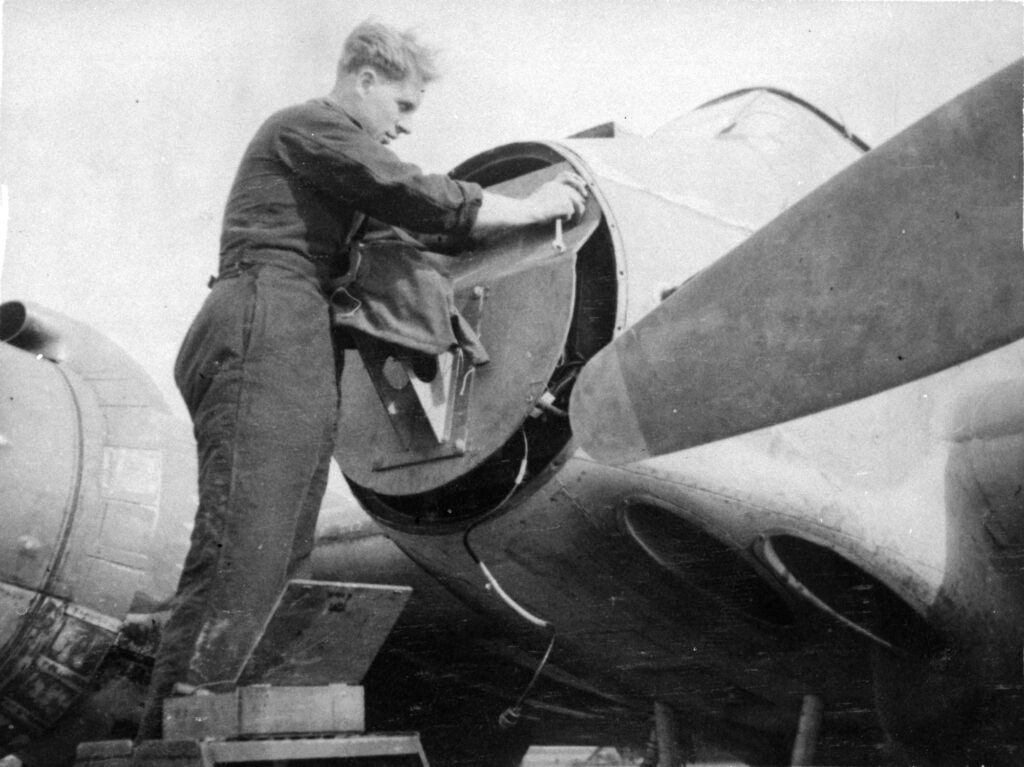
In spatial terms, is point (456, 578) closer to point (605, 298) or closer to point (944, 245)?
point (605, 298)

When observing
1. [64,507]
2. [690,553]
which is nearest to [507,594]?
[690,553]

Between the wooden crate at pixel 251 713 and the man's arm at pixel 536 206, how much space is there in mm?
1195

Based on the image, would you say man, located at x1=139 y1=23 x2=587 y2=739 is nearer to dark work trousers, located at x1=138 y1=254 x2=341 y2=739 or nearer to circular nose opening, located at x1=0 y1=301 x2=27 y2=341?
dark work trousers, located at x1=138 y1=254 x2=341 y2=739

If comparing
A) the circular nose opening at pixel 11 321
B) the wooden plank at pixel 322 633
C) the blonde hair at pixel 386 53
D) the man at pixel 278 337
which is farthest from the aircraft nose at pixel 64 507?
the wooden plank at pixel 322 633

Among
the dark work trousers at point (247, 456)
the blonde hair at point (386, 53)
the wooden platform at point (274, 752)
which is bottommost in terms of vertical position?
the wooden platform at point (274, 752)

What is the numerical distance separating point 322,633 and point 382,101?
135cm

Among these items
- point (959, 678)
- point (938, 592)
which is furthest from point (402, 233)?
point (959, 678)

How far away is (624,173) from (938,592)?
1.46 meters

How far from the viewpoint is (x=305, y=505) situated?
2.65 meters

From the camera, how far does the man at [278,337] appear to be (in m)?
2.42

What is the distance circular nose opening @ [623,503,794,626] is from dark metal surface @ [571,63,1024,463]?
0.62 m

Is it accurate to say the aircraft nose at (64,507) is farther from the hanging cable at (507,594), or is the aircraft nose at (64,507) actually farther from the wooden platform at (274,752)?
the wooden platform at (274,752)

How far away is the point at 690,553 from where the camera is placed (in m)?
3.42

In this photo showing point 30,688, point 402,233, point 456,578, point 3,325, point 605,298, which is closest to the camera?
point 402,233
